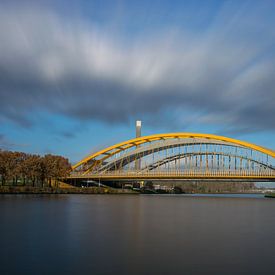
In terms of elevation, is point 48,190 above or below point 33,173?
below

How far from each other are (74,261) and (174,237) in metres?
6.78

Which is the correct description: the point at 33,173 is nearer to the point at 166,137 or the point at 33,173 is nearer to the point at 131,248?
the point at 166,137

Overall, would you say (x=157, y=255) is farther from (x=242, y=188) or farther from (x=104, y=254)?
(x=242, y=188)

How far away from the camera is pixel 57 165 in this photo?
7619 centimetres

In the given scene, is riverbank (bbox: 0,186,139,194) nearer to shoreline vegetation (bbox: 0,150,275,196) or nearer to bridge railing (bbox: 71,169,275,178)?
shoreline vegetation (bbox: 0,150,275,196)

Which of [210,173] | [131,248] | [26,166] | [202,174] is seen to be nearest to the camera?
[131,248]

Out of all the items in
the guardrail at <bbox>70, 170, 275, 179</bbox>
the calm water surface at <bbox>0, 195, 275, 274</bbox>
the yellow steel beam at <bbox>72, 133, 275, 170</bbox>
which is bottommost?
the calm water surface at <bbox>0, 195, 275, 274</bbox>

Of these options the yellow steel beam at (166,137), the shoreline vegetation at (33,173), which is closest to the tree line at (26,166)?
the shoreline vegetation at (33,173)

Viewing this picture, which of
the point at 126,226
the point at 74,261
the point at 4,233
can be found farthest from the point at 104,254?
the point at 126,226

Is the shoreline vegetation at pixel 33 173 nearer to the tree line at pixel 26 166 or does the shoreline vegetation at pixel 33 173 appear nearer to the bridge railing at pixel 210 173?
the tree line at pixel 26 166

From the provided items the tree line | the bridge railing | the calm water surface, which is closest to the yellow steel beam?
the bridge railing

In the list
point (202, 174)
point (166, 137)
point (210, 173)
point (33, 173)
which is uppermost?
point (166, 137)

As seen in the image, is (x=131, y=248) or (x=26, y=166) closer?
(x=131, y=248)

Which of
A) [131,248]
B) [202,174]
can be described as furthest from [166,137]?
[131,248]
